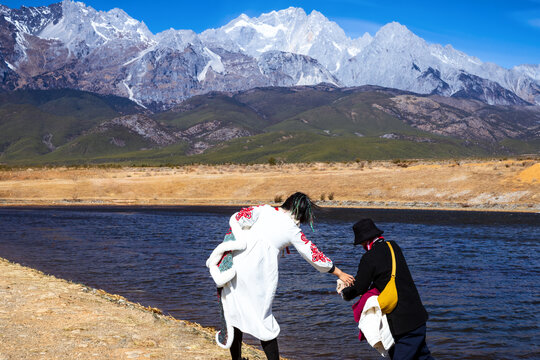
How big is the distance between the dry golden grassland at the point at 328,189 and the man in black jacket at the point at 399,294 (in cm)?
4702

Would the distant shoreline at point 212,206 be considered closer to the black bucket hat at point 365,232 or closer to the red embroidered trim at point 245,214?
the black bucket hat at point 365,232

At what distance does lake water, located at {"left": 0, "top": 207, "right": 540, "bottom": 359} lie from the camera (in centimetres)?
1279

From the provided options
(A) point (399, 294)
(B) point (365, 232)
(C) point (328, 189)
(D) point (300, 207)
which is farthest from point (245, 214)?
(C) point (328, 189)

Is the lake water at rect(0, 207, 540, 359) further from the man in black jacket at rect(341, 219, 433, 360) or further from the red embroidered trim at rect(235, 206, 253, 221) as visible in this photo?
the red embroidered trim at rect(235, 206, 253, 221)

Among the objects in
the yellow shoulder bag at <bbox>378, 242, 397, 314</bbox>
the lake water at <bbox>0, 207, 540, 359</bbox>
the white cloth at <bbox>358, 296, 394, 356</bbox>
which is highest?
the yellow shoulder bag at <bbox>378, 242, 397, 314</bbox>

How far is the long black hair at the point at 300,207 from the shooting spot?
25.7 feet

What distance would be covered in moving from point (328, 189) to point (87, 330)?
55.5 meters

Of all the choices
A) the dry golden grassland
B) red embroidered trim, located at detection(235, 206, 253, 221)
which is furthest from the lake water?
the dry golden grassland

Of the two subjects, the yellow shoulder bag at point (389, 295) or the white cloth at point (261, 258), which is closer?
the yellow shoulder bag at point (389, 295)

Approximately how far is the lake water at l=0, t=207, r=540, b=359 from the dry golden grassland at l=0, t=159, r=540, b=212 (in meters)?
11.3

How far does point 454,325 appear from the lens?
536 inches

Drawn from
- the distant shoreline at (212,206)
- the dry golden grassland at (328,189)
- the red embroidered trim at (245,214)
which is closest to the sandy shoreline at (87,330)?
the red embroidered trim at (245,214)

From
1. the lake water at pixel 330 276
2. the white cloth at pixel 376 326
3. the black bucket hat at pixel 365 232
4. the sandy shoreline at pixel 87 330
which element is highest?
the black bucket hat at pixel 365 232

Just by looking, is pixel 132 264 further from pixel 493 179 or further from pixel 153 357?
pixel 493 179
